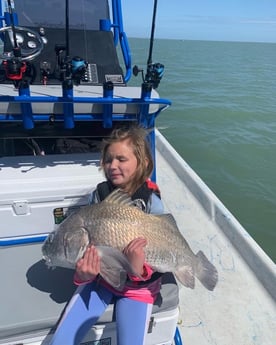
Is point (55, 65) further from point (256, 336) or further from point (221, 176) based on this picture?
point (221, 176)

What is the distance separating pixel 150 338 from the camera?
2.36 meters

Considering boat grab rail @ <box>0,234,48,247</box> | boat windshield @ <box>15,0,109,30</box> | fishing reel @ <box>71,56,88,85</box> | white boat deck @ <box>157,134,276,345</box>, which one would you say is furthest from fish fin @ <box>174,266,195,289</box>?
boat windshield @ <box>15,0,109,30</box>

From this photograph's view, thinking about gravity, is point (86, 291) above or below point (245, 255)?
above

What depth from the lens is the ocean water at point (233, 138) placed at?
698 cm

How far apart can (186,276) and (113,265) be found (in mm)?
484

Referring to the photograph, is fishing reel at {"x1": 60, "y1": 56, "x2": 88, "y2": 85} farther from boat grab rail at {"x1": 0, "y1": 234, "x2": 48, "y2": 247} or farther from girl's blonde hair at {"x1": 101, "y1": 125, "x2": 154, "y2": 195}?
boat grab rail at {"x1": 0, "y1": 234, "x2": 48, "y2": 247}

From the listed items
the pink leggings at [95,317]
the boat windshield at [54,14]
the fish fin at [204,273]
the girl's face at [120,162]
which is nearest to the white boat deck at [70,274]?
the pink leggings at [95,317]

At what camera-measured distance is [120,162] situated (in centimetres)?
229

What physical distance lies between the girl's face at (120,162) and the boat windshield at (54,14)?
267 cm

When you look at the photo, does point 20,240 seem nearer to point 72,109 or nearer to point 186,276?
point 72,109

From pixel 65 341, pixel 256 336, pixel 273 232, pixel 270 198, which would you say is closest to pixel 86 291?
pixel 65 341

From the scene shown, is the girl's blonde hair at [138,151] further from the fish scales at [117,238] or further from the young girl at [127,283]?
the fish scales at [117,238]

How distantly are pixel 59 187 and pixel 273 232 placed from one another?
14.8ft

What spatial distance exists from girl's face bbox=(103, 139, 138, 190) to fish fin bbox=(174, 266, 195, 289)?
27.4 inches
